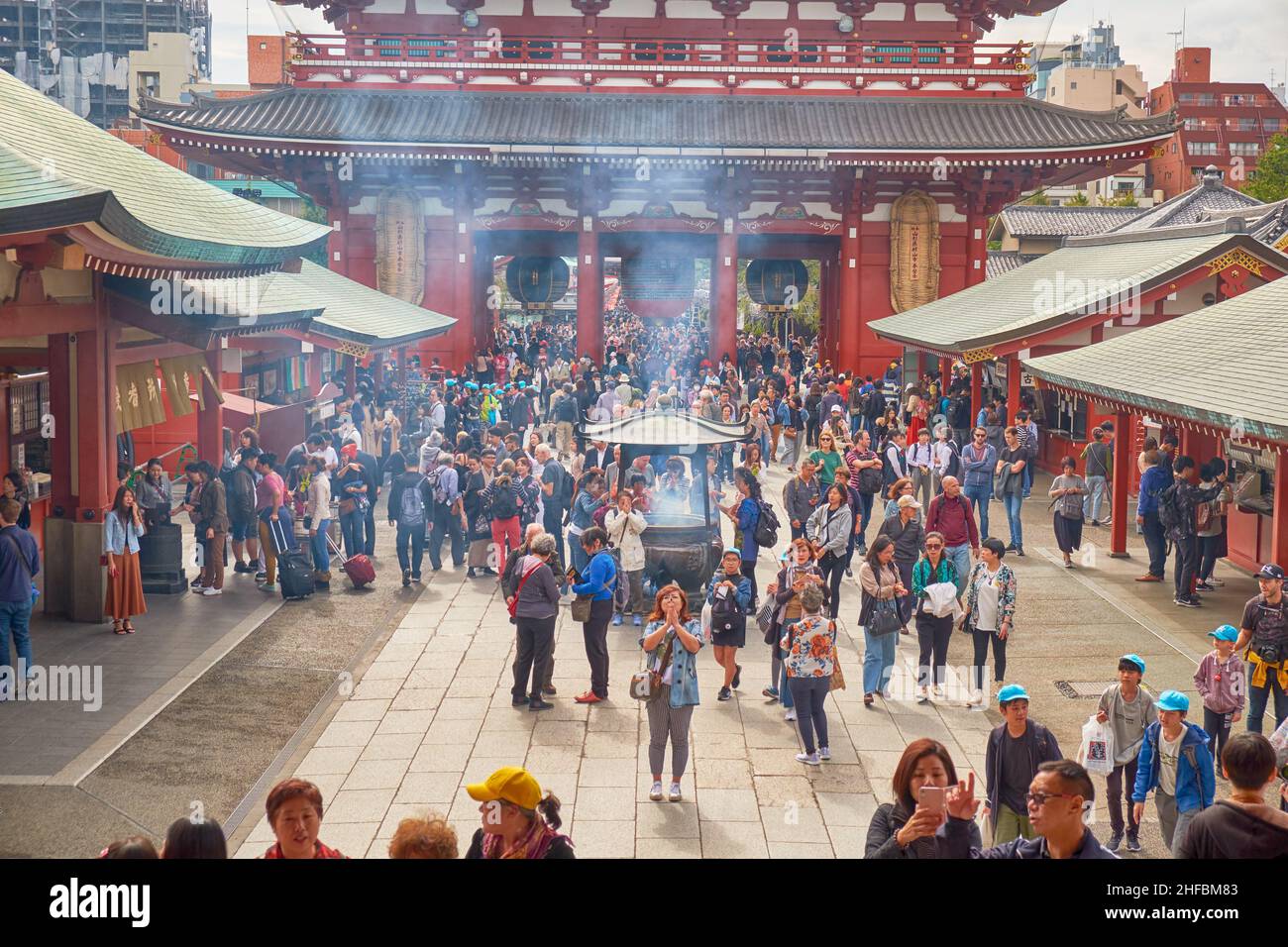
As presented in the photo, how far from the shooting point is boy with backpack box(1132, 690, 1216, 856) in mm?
7949

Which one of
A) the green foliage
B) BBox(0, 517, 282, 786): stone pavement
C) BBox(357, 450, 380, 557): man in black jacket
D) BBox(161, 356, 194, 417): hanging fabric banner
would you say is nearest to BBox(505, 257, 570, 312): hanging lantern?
BBox(161, 356, 194, 417): hanging fabric banner

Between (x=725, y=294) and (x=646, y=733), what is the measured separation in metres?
23.6

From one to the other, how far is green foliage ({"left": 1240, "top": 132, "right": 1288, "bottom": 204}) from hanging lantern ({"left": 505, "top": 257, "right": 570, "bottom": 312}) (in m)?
30.5

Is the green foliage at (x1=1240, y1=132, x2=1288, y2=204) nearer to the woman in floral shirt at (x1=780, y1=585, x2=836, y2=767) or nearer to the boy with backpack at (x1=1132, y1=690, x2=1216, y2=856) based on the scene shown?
the woman in floral shirt at (x1=780, y1=585, x2=836, y2=767)

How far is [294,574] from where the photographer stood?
15648 mm

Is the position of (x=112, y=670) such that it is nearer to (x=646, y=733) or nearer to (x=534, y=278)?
(x=646, y=733)

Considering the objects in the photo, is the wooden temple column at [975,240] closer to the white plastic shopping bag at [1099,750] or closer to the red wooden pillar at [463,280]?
the red wooden pillar at [463,280]

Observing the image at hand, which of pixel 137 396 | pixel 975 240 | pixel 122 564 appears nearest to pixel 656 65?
pixel 975 240

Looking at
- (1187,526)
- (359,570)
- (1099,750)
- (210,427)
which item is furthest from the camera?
(210,427)

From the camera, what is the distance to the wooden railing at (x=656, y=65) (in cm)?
Result: 3403

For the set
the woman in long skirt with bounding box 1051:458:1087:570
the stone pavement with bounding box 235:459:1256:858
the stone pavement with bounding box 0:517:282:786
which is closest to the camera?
the stone pavement with bounding box 235:459:1256:858

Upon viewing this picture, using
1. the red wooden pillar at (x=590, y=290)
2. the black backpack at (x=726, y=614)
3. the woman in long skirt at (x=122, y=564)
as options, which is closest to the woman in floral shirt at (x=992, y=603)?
the black backpack at (x=726, y=614)

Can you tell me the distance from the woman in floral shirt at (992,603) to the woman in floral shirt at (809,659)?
213cm

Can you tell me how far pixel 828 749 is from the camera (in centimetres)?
1053
